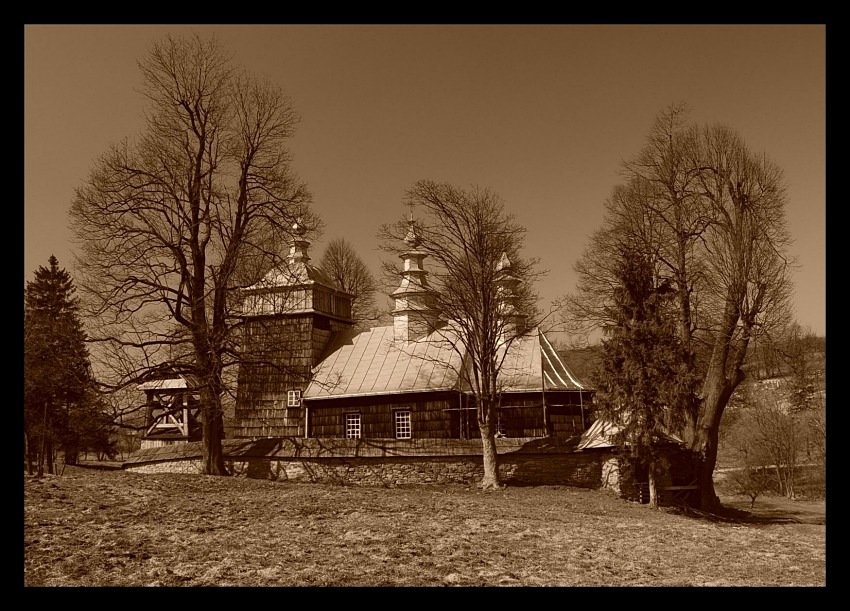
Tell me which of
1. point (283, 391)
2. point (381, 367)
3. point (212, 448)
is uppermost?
point (381, 367)

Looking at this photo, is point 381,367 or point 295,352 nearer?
point 381,367

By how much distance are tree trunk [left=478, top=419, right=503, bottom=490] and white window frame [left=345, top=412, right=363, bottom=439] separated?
8.05 metres

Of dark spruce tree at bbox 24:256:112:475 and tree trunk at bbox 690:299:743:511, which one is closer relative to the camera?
dark spruce tree at bbox 24:256:112:475

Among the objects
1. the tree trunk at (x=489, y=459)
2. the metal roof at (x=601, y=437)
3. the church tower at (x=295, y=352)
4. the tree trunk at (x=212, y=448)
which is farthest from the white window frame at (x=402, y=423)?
the tree trunk at (x=212, y=448)

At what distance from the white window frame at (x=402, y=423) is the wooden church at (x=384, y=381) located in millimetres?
40

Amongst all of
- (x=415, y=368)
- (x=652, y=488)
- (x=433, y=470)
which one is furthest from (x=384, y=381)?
(x=652, y=488)

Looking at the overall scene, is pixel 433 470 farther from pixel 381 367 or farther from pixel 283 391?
pixel 283 391

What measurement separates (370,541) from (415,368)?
1593 centimetres

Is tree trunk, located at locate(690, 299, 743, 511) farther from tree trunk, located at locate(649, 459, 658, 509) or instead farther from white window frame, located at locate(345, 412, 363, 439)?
white window frame, located at locate(345, 412, 363, 439)

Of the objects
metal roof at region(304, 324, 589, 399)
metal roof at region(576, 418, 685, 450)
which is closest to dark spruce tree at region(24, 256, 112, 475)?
metal roof at region(304, 324, 589, 399)

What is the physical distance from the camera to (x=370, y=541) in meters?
12.1

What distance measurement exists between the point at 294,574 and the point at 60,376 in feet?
38.4

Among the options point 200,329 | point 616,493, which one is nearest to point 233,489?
point 200,329

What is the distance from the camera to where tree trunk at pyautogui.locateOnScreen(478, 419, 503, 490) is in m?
20.7
